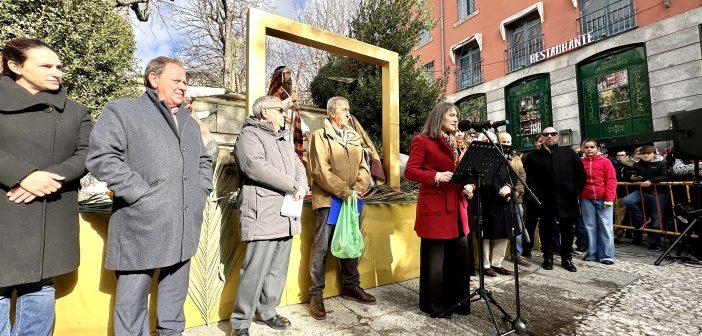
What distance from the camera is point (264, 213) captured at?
2541 mm

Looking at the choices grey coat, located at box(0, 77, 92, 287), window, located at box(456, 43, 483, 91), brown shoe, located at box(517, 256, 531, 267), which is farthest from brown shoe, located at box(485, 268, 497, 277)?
window, located at box(456, 43, 483, 91)

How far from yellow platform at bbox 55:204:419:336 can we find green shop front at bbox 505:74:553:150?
37.4ft

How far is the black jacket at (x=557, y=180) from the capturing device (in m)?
4.71

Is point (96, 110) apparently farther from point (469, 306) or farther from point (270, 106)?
point (469, 306)

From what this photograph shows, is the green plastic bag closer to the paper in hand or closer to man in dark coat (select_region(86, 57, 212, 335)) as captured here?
the paper in hand

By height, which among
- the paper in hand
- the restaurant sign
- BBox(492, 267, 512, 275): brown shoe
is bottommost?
BBox(492, 267, 512, 275): brown shoe

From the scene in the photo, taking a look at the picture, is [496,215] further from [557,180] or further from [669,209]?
[669,209]

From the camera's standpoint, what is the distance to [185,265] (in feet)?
7.11

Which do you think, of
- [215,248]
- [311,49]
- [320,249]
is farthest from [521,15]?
[215,248]

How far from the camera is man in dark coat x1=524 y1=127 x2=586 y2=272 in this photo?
15.4 feet

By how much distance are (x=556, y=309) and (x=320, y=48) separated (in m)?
3.82

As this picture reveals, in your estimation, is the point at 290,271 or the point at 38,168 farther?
the point at 290,271

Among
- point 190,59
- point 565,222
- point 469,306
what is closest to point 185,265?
point 469,306

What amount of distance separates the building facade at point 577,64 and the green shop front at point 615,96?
0.03 meters
